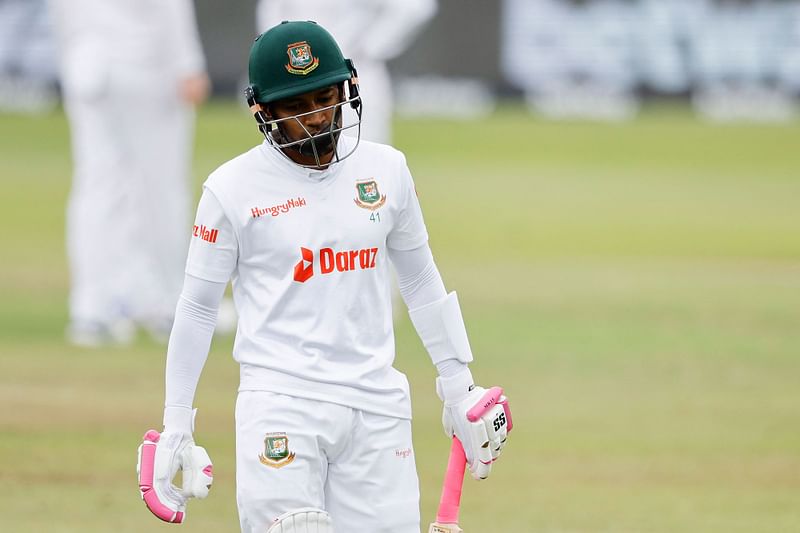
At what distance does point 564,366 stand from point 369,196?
504 centimetres

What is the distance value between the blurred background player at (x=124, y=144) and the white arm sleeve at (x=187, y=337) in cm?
520

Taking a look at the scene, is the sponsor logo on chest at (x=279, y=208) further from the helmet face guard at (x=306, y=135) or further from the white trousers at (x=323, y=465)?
the white trousers at (x=323, y=465)

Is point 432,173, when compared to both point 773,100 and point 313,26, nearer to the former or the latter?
point 773,100

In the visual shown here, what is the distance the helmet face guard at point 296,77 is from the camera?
13.5 feet

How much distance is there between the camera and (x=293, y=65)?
13.5 ft

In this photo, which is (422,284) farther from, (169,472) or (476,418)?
(169,472)

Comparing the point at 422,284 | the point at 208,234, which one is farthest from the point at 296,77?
the point at 422,284

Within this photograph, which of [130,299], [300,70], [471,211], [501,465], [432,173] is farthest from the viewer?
[432,173]

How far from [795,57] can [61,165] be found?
965 cm

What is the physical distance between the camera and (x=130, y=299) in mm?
9539

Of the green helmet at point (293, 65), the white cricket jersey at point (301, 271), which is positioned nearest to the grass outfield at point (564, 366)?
the white cricket jersey at point (301, 271)

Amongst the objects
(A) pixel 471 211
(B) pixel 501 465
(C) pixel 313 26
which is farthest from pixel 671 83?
(C) pixel 313 26

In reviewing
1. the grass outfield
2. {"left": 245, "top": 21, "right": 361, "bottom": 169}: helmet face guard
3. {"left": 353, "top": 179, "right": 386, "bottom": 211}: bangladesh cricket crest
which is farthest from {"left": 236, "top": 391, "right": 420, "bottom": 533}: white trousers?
the grass outfield

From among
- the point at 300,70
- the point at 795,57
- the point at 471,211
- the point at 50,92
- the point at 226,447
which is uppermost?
the point at 795,57
